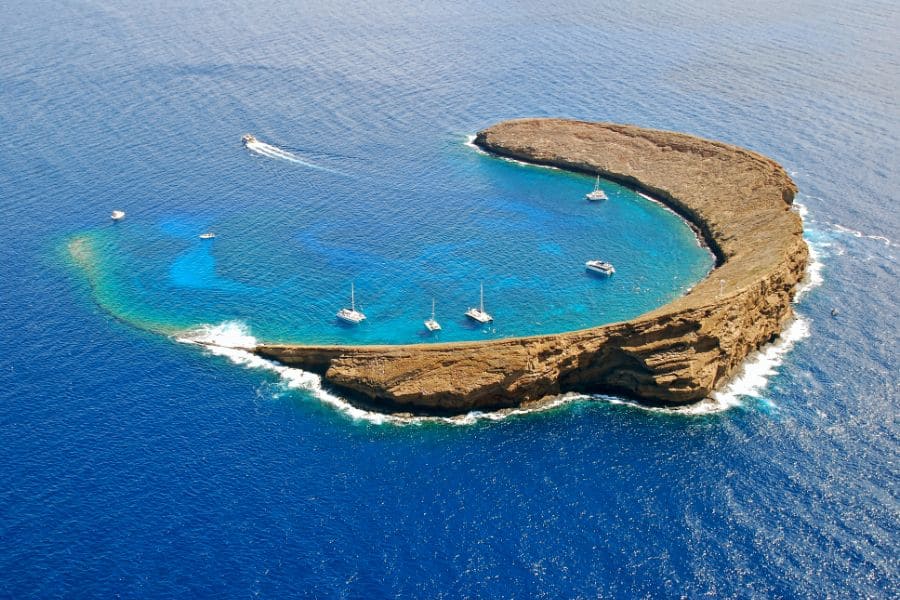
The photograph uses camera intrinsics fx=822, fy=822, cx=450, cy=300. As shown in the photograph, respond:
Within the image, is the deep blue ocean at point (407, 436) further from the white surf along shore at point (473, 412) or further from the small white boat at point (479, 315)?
the small white boat at point (479, 315)

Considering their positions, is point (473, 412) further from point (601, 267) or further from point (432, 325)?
point (601, 267)

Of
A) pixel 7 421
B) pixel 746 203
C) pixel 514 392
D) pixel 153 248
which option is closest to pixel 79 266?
pixel 153 248

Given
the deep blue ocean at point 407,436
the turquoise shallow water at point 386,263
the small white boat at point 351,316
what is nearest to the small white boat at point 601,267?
the turquoise shallow water at point 386,263

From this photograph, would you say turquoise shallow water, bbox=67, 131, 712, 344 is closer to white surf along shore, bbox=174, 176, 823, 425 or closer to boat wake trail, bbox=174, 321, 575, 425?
boat wake trail, bbox=174, 321, 575, 425

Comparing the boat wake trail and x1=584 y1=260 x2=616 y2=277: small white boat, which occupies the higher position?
x1=584 y1=260 x2=616 y2=277: small white boat

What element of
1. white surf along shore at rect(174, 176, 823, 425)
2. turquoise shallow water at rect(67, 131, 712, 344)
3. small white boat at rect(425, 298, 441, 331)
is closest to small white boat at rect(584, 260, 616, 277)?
turquoise shallow water at rect(67, 131, 712, 344)

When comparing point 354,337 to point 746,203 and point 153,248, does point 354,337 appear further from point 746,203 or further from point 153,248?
point 746,203
